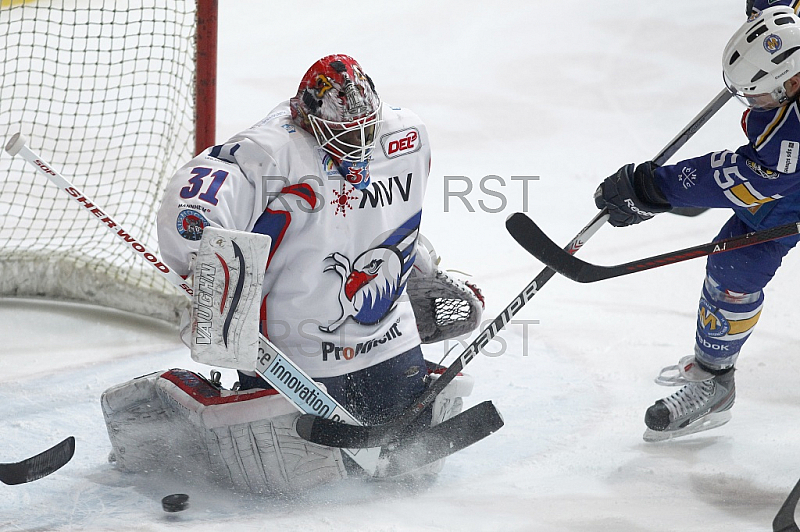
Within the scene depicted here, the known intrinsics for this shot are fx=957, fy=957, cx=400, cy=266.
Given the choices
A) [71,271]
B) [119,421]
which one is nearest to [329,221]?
[119,421]

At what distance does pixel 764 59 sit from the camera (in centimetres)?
213

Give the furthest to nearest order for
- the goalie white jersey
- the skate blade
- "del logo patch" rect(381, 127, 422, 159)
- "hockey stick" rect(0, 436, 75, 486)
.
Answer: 1. the skate blade
2. "del logo patch" rect(381, 127, 422, 159)
3. "hockey stick" rect(0, 436, 75, 486)
4. the goalie white jersey

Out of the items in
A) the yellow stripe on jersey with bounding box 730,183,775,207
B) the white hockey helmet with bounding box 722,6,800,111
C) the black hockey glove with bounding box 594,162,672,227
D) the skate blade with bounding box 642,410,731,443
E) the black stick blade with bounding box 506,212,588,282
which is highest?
the white hockey helmet with bounding box 722,6,800,111

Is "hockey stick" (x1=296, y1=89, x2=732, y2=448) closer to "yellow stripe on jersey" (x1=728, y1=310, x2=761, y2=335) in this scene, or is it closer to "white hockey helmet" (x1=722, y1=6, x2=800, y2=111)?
"white hockey helmet" (x1=722, y1=6, x2=800, y2=111)

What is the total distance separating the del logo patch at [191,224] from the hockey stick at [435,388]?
49 cm

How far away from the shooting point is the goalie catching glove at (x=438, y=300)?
2.67m

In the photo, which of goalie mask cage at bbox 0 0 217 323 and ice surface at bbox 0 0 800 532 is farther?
goalie mask cage at bbox 0 0 217 323

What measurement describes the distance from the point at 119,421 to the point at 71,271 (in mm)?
1284

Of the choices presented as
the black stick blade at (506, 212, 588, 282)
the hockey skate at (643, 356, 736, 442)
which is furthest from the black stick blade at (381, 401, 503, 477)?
the hockey skate at (643, 356, 736, 442)

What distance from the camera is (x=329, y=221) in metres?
2.20

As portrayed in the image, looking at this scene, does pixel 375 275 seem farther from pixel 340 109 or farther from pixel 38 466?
pixel 38 466

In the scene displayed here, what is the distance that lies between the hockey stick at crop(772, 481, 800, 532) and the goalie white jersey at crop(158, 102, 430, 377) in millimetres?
954

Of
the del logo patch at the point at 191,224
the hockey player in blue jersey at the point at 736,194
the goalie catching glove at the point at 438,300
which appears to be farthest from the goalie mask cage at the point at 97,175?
the hockey player in blue jersey at the point at 736,194

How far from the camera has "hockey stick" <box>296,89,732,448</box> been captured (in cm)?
219
